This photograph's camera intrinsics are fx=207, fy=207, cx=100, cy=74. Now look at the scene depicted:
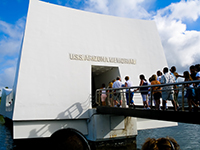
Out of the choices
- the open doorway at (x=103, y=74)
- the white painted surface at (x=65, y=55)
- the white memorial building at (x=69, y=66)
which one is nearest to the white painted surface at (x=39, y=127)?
the white memorial building at (x=69, y=66)

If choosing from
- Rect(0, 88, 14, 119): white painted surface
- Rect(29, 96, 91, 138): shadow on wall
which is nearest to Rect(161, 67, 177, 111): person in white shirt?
Rect(29, 96, 91, 138): shadow on wall

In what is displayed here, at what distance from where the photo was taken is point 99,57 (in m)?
12.3

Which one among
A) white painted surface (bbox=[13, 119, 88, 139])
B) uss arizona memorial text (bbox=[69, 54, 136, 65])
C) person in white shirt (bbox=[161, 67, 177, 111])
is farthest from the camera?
uss arizona memorial text (bbox=[69, 54, 136, 65])

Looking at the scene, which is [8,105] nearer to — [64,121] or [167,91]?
[64,121]

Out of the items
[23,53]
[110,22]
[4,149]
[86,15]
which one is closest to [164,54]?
[110,22]

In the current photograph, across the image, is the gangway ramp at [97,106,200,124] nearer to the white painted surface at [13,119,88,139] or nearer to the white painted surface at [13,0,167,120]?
the white painted surface at [13,119,88,139]

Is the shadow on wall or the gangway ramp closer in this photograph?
the gangway ramp

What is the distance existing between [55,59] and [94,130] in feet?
14.0

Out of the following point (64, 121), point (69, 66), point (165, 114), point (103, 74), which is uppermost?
point (103, 74)

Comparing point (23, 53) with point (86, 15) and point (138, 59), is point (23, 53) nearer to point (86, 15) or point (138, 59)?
point (86, 15)

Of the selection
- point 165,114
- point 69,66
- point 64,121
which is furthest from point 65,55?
point 165,114

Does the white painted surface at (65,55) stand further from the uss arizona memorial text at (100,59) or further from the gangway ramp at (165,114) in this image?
the gangway ramp at (165,114)

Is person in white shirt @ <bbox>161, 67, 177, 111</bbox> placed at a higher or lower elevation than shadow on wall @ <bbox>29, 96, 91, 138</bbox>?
higher

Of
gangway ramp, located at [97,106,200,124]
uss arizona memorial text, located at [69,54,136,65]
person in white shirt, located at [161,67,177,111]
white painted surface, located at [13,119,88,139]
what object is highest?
uss arizona memorial text, located at [69,54,136,65]
